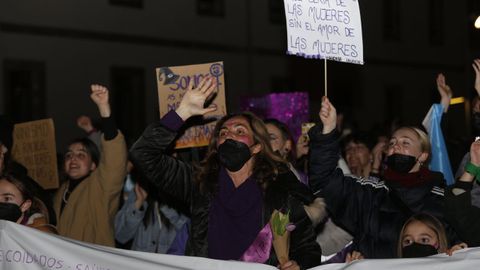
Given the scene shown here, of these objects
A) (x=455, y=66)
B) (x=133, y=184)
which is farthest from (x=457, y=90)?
(x=133, y=184)

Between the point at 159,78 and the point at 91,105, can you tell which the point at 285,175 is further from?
the point at 91,105

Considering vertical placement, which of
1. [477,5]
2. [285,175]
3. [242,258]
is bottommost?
[242,258]

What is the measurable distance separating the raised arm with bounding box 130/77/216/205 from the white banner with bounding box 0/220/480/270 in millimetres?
672

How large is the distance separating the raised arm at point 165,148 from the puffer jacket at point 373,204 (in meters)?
0.65

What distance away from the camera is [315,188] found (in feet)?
20.2

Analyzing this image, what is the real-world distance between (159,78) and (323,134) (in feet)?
5.81

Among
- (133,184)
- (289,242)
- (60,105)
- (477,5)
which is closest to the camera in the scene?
(289,242)

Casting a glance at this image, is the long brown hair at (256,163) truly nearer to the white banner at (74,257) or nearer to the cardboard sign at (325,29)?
the cardboard sign at (325,29)

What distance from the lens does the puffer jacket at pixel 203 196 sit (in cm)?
579

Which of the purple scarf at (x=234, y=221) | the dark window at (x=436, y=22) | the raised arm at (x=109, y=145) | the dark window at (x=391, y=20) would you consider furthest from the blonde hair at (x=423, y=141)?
the dark window at (x=436, y=22)

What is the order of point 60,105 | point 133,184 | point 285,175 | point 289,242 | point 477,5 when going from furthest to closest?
point 477,5, point 60,105, point 133,184, point 285,175, point 289,242

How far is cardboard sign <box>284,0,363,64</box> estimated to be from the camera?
6.23 m

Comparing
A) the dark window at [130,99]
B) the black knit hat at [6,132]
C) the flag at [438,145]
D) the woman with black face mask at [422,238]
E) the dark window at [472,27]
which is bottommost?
the woman with black face mask at [422,238]

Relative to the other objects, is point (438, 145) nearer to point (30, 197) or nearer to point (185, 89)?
point (185, 89)
